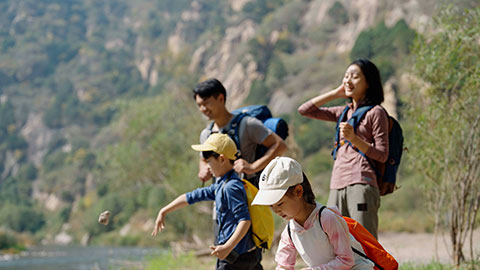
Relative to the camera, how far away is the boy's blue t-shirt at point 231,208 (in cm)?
330

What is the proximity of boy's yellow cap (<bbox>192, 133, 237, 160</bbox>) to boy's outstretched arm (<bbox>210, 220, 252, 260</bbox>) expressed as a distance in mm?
458

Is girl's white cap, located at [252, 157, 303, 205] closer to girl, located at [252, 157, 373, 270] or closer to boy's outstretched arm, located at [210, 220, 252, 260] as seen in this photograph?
girl, located at [252, 157, 373, 270]

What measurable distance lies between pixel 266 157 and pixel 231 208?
0.57 meters

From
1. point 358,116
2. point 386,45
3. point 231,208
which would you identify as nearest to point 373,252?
point 231,208

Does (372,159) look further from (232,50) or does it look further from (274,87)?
(232,50)

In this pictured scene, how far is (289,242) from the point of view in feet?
8.63

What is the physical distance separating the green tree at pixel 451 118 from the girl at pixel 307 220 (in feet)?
12.9

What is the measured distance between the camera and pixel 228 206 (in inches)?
133

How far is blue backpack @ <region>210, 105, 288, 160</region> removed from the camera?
3859mm

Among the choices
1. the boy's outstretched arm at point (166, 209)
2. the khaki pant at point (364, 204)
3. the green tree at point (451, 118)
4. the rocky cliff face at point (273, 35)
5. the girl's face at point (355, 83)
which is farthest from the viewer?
the rocky cliff face at point (273, 35)

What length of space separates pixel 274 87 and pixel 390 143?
55446 mm

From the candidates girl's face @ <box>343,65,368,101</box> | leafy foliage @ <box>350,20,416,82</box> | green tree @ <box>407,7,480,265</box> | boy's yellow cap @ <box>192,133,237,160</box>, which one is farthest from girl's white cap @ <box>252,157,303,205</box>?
leafy foliage @ <box>350,20,416,82</box>

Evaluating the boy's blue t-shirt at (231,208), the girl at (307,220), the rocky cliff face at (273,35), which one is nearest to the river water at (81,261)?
the boy's blue t-shirt at (231,208)

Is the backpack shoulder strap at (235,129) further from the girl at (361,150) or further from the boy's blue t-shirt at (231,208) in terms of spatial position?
the girl at (361,150)
